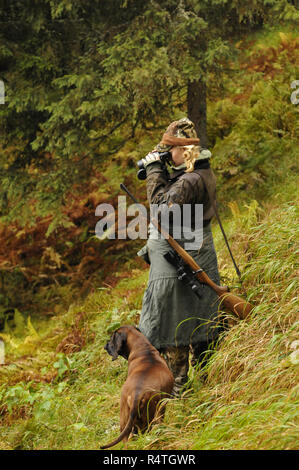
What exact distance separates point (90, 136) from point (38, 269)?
10.6 ft

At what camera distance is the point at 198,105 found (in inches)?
294

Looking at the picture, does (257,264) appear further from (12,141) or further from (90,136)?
(12,141)

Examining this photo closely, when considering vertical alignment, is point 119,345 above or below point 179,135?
below

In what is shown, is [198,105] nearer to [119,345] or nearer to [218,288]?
[218,288]

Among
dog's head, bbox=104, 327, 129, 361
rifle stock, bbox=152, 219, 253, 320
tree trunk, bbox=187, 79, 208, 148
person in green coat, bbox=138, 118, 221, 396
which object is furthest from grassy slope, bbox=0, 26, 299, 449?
tree trunk, bbox=187, 79, 208, 148

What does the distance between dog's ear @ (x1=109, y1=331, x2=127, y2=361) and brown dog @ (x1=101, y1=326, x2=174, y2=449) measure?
0.20m

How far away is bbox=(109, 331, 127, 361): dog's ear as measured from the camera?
3814 millimetres

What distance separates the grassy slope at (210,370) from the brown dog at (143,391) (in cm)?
12

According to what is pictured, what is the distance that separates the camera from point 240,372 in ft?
12.2

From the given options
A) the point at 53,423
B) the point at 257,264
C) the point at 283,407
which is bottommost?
the point at 53,423

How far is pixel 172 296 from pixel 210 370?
1.86 ft

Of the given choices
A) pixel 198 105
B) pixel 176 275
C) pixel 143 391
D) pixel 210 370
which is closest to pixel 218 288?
pixel 176 275

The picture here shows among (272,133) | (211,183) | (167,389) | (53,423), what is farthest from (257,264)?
(272,133)
